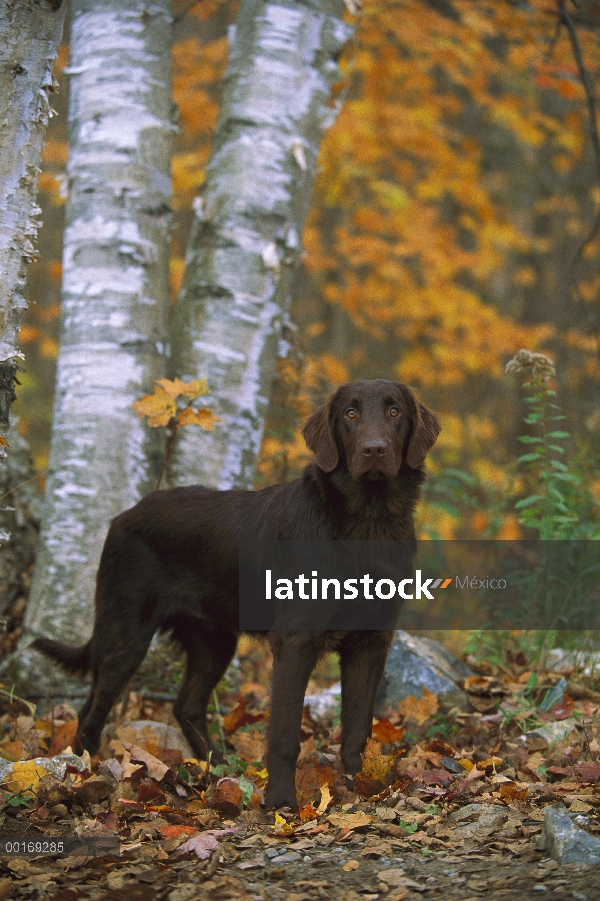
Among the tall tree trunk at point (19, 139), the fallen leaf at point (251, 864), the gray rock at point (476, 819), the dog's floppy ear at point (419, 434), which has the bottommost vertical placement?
the fallen leaf at point (251, 864)

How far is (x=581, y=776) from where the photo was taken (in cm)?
298

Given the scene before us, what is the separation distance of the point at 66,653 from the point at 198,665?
2.05 ft

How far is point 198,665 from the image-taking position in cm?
397

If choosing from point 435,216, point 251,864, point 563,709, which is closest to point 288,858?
point 251,864

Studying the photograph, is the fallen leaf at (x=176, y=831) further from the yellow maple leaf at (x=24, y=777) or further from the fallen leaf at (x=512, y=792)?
the fallen leaf at (x=512, y=792)

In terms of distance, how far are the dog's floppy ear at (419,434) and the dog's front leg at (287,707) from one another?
2.70 ft

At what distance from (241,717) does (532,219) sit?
516 inches

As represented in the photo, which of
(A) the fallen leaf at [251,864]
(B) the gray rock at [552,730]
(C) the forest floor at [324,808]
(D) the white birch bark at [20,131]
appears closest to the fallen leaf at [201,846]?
(C) the forest floor at [324,808]

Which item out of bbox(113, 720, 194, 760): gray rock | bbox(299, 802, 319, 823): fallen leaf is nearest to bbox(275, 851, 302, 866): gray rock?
bbox(299, 802, 319, 823): fallen leaf

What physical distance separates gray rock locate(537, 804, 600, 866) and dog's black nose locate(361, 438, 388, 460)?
1338mm

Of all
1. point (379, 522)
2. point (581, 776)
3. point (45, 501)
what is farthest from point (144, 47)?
point (581, 776)

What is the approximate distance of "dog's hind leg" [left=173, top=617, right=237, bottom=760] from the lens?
12.9ft

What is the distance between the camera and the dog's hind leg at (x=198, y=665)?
12.9 feet

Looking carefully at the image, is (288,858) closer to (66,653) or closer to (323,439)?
(323,439)
